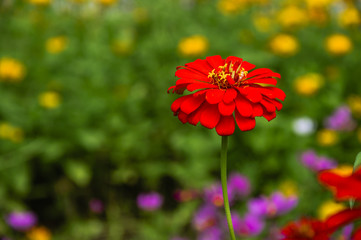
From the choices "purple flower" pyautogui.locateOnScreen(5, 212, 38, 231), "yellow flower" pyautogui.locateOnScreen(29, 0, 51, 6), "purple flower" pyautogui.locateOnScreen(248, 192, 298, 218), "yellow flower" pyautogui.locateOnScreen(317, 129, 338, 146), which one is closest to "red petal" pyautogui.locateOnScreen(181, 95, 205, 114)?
"purple flower" pyautogui.locateOnScreen(248, 192, 298, 218)

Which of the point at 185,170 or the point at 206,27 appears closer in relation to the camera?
the point at 185,170

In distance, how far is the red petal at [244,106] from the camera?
18.2 inches

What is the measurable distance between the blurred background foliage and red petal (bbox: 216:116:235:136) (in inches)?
41.5

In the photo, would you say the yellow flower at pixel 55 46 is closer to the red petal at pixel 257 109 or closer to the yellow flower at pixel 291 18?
the yellow flower at pixel 291 18

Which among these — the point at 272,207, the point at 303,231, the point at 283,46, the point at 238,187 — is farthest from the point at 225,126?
the point at 283,46

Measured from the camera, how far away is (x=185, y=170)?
1.81 m

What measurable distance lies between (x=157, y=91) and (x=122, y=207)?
0.54 m

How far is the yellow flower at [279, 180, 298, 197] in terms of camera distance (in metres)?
1.55

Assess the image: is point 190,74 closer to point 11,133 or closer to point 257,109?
point 257,109

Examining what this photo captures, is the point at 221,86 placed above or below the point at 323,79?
below

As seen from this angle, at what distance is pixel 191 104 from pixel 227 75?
67mm

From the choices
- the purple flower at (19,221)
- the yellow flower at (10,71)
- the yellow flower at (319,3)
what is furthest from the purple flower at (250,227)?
the yellow flower at (319,3)

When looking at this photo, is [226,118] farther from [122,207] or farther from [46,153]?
[122,207]

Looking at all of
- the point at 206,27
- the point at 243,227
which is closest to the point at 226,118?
the point at 243,227
